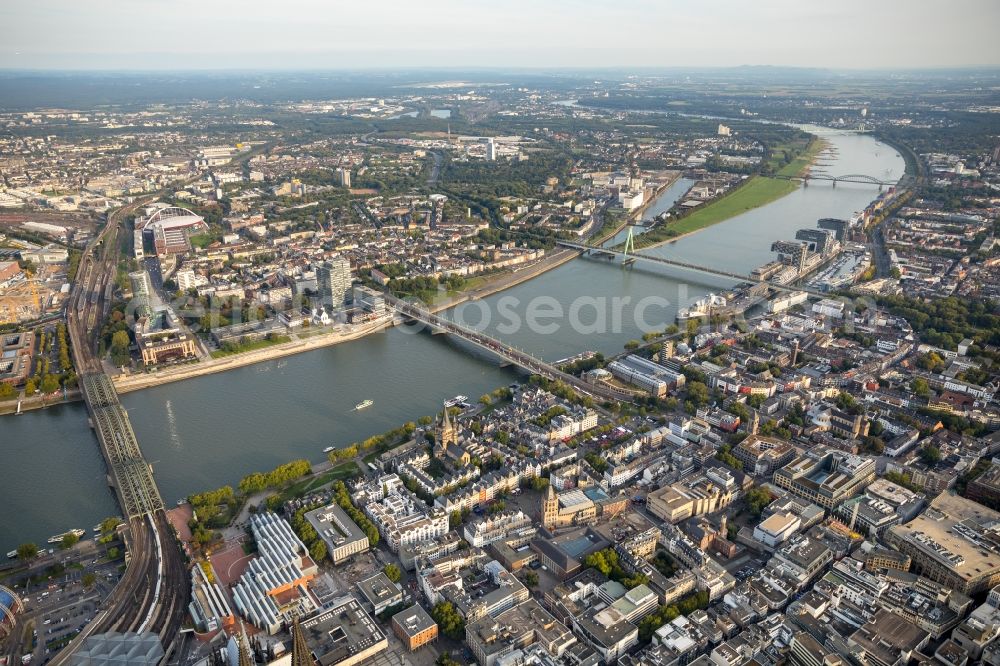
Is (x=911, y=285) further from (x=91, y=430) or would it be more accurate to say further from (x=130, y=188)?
(x=130, y=188)

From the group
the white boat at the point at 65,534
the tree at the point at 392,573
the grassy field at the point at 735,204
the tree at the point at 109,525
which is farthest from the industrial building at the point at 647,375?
the grassy field at the point at 735,204

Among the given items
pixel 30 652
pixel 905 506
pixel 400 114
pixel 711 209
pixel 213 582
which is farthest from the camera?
pixel 400 114

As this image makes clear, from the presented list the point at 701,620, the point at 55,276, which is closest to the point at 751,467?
the point at 701,620

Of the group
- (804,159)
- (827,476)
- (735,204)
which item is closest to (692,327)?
(827,476)

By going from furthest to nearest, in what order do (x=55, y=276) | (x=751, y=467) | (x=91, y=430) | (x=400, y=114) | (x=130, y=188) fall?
(x=400, y=114) → (x=130, y=188) → (x=55, y=276) → (x=91, y=430) → (x=751, y=467)

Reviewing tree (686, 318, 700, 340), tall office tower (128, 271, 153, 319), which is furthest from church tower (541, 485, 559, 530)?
tall office tower (128, 271, 153, 319)

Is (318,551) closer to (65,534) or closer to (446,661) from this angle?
(446,661)
